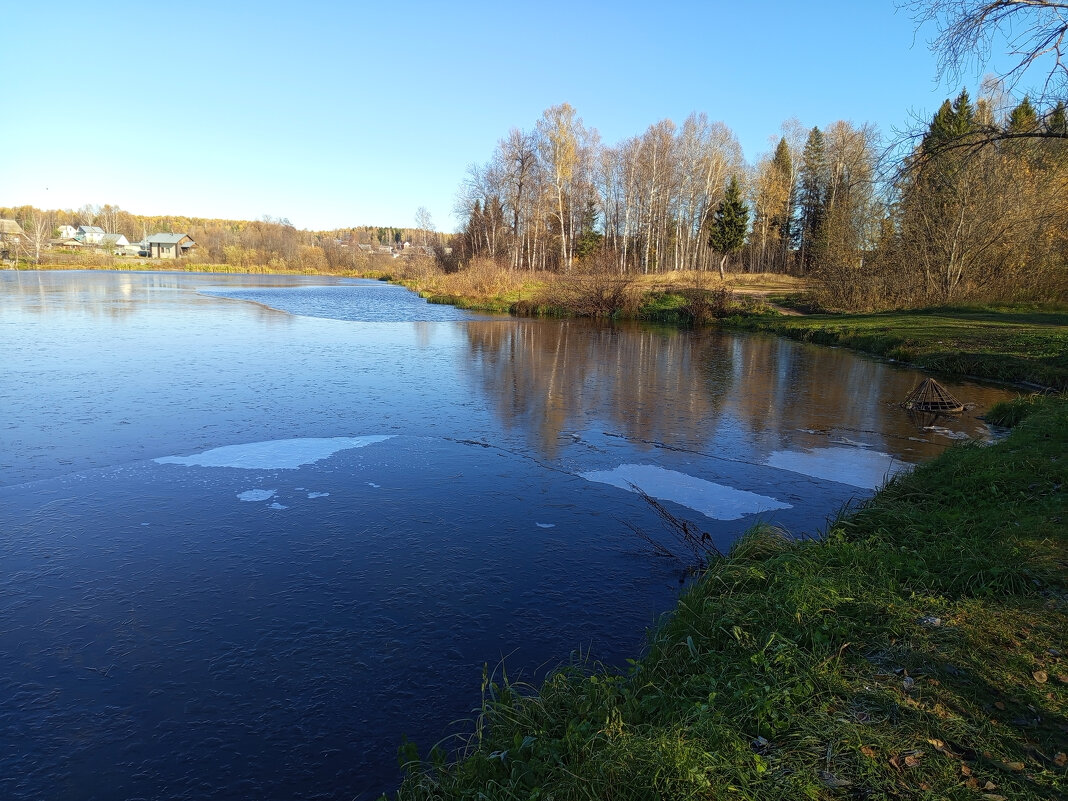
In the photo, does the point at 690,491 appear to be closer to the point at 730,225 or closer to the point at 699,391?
the point at 699,391

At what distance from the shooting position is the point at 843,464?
9398 millimetres

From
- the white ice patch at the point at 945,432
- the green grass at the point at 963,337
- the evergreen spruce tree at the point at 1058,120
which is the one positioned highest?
the evergreen spruce tree at the point at 1058,120

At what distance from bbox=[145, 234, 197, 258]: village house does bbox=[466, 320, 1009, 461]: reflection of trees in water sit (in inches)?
3933

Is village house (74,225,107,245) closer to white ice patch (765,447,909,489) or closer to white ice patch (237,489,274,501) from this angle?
white ice patch (237,489,274,501)

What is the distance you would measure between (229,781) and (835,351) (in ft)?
75.5

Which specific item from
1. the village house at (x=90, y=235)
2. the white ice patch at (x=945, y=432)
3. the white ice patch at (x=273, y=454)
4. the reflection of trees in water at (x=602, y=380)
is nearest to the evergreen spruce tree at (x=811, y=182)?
the reflection of trees in water at (x=602, y=380)

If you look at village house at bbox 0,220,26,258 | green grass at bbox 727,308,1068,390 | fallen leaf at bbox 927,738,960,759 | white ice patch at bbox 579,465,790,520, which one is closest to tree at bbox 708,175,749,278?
green grass at bbox 727,308,1068,390

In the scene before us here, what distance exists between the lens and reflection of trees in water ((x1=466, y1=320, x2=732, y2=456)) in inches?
456

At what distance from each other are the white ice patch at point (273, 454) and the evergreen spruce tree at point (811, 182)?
50.3 m

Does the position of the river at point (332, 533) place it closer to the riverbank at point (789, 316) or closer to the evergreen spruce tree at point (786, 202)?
the riverbank at point (789, 316)

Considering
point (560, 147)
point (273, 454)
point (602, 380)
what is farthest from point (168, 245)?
point (273, 454)

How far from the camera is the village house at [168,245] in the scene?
337ft

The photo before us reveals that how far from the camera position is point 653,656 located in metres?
4.30

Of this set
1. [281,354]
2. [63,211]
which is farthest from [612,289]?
[63,211]
